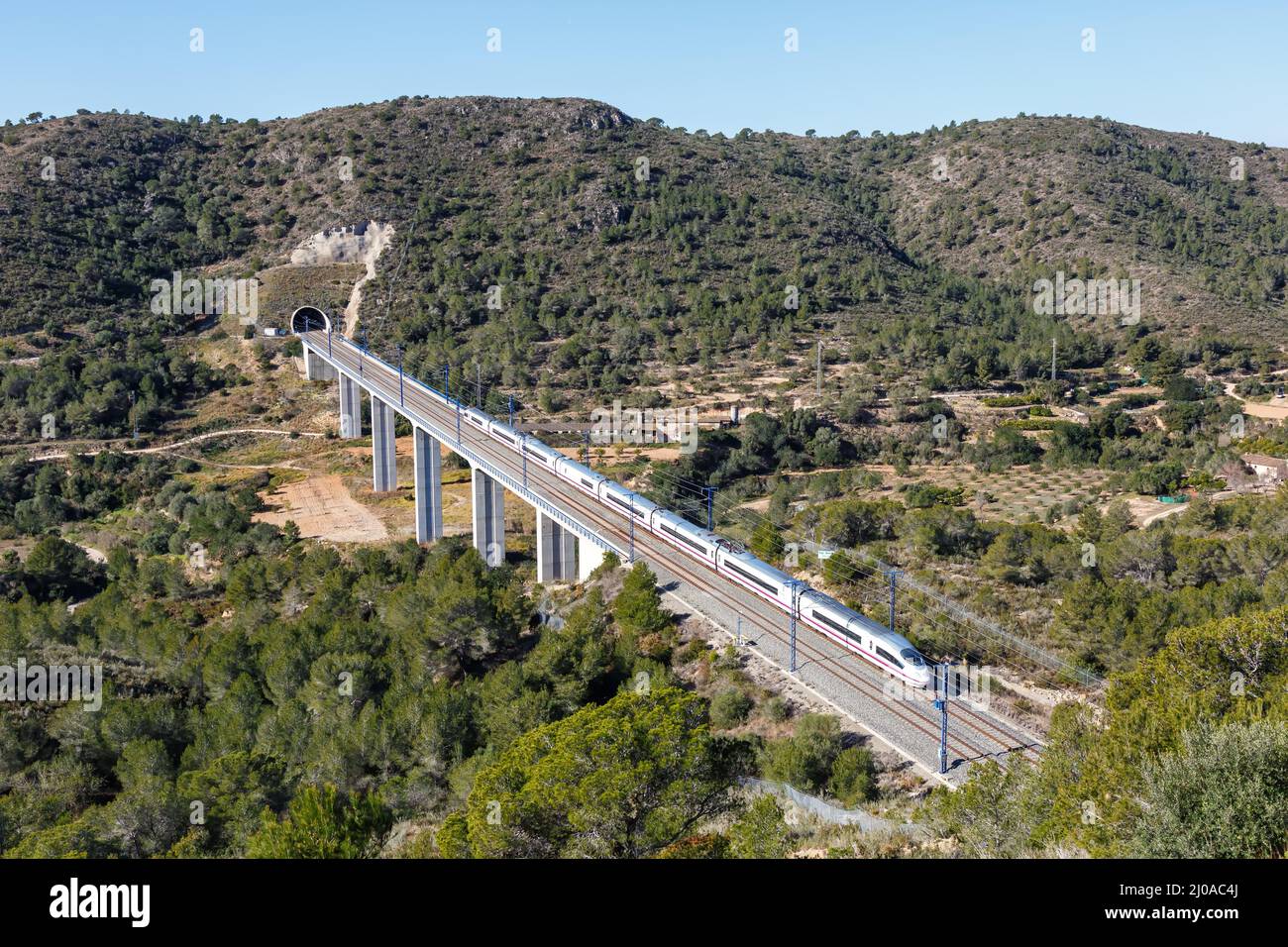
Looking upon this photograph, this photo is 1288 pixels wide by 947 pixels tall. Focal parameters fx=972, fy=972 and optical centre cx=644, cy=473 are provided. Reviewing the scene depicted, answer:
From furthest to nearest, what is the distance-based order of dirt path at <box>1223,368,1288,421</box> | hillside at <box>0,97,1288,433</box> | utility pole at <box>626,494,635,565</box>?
1. hillside at <box>0,97,1288,433</box>
2. dirt path at <box>1223,368,1288,421</box>
3. utility pole at <box>626,494,635,565</box>

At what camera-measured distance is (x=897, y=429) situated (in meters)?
68.2

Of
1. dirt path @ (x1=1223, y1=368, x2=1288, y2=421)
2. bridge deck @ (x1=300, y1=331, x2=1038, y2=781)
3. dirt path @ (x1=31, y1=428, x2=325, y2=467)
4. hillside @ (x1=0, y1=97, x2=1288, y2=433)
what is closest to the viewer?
bridge deck @ (x1=300, y1=331, x2=1038, y2=781)

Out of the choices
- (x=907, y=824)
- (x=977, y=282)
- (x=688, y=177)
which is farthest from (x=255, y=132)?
(x=907, y=824)

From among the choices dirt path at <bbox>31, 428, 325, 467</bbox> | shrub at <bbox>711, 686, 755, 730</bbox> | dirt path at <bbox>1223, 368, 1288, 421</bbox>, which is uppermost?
dirt path at <bbox>1223, 368, 1288, 421</bbox>

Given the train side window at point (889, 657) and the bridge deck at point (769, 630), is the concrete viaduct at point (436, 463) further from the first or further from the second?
the train side window at point (889, 657)

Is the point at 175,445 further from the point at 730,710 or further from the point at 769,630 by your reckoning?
the point at 730,710

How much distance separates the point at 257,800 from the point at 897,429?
54462 mm

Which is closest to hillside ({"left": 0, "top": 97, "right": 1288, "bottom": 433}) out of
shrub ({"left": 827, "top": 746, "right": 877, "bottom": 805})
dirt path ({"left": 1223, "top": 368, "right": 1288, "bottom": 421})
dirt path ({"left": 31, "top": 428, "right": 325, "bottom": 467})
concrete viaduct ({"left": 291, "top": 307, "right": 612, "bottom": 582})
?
concrete viaduct ({"left": 291, "top": 307, "right": 612, "bottom": 582})

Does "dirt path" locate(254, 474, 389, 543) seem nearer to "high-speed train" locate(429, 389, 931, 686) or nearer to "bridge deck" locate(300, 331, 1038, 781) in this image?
"bridge deck" locate(300, 331, 1038, 781)

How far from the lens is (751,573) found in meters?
32.0

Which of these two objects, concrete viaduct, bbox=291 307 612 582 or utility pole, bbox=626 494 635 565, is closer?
utility pole, bbox=626 494 635 565

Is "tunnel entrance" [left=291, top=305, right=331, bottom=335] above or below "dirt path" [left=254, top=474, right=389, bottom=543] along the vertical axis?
above

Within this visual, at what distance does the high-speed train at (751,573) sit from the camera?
82.2 feet

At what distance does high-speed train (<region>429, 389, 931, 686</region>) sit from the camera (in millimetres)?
25047
